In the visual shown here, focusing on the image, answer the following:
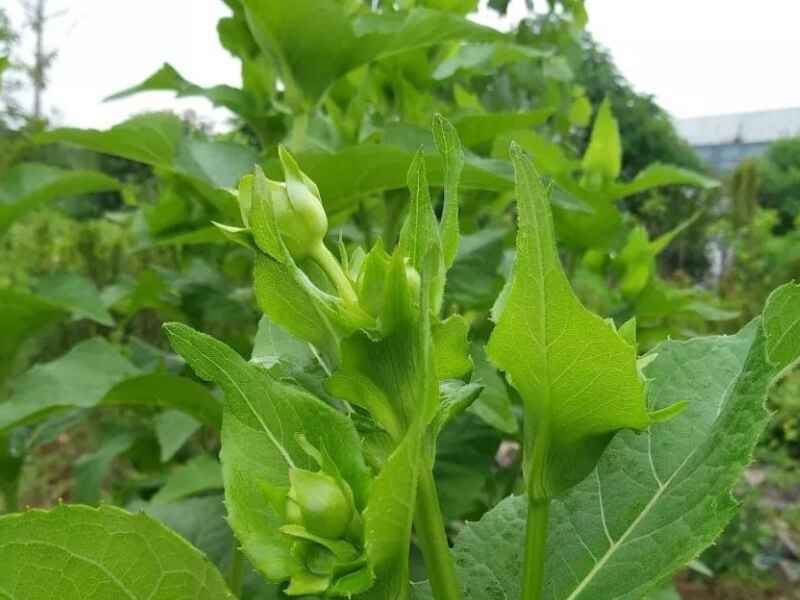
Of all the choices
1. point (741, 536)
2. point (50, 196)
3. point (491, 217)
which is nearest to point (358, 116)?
Answer: point (50, 196)

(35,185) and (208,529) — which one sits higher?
(35,185)

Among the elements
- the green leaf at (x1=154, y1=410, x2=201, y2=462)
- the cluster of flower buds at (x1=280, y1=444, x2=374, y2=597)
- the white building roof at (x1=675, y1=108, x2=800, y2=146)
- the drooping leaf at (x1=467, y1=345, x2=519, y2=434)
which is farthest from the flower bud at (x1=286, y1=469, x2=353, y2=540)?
the white building roof at (x1=675, y1=108, x2=800, y2=146)

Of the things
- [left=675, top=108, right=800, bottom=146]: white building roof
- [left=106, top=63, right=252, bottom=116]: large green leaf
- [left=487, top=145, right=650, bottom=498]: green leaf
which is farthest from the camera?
[left=675, top=108, right=800, bottom=146]: white building roof

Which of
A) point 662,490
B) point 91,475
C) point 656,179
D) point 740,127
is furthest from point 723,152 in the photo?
point 662,490

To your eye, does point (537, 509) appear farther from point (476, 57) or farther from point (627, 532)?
point (476, 57)

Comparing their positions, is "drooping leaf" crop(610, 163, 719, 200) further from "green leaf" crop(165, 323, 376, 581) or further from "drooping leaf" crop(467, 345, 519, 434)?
"green leaf" crop(165, 323, 376, 581)

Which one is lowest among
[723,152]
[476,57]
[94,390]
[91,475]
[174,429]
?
[723,152]

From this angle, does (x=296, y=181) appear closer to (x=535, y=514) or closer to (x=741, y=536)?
(x=535, y=514)
